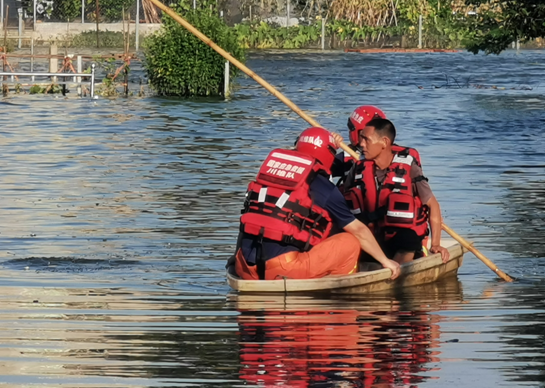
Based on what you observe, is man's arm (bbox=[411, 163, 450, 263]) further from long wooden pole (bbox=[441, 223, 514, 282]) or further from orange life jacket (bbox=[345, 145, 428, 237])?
long wooden pole (bbox=[441, 223, 514, 282])

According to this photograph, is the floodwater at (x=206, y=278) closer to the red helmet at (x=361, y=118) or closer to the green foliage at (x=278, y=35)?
the red helmet at (x=361, y=118)

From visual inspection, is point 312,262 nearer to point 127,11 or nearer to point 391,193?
point 391,193

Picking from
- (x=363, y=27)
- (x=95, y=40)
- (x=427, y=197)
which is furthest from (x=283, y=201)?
(x=363, y=27)

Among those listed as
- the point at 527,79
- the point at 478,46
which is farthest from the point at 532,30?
the point at 527,79

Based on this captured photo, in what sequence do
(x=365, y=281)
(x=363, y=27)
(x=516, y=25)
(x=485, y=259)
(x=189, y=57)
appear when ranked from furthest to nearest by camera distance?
(x=363, y=27), (x=189, y=57), (x=516, y=25), (x=485, y=259), (x=365, y=281)

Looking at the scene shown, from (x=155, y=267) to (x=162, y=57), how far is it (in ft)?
91.9

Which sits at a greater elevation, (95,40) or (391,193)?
(391,193)

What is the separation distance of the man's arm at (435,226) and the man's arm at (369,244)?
2.08 ft

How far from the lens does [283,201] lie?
35.4 ft

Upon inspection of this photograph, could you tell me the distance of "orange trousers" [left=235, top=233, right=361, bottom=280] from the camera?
11203 mm

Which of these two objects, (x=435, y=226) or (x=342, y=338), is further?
(x=435, y=226)

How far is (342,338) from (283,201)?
1.61m

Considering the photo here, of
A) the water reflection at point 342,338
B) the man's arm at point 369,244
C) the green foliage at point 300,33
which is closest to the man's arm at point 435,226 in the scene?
the water reflection at point 342,338

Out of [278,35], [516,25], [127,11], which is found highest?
[516,25]
